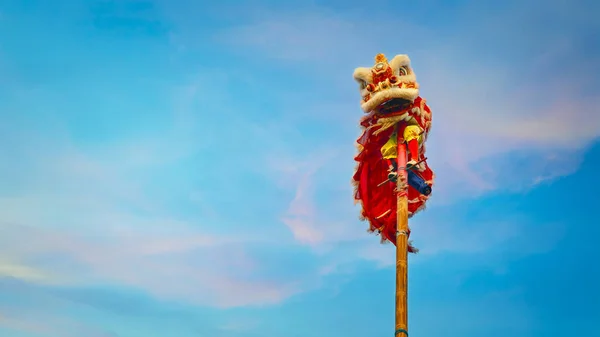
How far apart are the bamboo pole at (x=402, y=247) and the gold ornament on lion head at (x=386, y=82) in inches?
84.2

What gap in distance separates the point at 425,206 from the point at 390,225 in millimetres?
2274

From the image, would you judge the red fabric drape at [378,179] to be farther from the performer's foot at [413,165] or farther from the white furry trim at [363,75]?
the white furry trim at [363,75]

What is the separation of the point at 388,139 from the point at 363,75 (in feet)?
13.0

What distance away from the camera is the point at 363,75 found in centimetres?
3962

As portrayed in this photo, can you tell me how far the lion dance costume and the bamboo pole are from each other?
0.40m

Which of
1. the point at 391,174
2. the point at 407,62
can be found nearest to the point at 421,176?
the point at 391,174

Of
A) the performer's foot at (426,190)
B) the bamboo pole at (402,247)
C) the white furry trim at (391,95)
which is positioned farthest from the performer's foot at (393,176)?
the white furry trim at (391,95)

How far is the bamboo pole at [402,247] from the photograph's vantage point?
1249 inches

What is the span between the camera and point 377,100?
37969mm

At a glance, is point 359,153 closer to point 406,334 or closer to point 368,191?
point 368,191

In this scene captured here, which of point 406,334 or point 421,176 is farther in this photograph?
point 421,176

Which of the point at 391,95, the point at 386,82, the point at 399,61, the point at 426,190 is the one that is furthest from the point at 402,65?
the point at 426,190

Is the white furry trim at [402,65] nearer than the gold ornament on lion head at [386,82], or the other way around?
the gold ornament on lion head at [386,82]

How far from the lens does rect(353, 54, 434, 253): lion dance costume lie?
37312 millimetres
